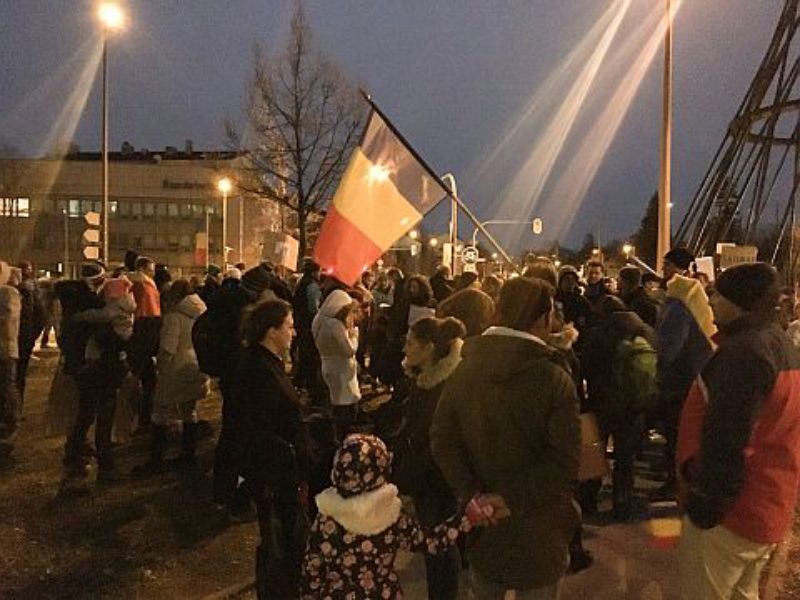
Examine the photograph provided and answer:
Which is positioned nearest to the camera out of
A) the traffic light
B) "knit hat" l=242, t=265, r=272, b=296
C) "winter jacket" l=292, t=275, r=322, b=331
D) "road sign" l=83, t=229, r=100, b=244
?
"knit hat" l=242, t=265, r=272, b=296

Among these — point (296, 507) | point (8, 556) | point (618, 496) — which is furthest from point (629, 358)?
point (8, 556)

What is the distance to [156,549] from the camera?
652 centimetres

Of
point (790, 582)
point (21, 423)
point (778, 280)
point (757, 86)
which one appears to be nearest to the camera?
point (778, 280)

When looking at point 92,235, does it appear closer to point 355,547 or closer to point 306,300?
point 306,300

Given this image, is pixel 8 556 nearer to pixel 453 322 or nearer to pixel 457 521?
pixel 453 322

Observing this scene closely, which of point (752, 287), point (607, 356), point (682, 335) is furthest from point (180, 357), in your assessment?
point (752, 287)

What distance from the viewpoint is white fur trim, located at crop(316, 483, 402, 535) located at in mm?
3574

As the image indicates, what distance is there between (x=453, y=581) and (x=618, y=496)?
3098mm

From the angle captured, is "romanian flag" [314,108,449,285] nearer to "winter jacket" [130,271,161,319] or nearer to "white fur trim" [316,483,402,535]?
"winter jacket" [130,271,161,319]

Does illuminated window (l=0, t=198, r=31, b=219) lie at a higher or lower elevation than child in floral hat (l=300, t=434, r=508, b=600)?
higher

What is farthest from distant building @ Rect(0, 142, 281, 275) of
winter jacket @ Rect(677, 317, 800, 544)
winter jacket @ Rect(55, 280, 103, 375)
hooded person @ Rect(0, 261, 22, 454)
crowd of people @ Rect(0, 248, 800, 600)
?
winter jacket @ Rect(677, 317, 800, 544)

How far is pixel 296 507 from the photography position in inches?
195

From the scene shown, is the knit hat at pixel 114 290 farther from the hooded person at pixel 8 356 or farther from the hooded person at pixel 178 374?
the hooded person at pixel 8 356

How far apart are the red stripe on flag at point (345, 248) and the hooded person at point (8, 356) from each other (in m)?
4.35
